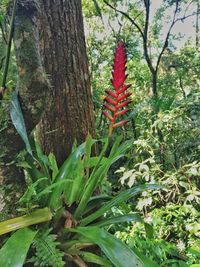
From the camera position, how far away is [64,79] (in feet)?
6.21

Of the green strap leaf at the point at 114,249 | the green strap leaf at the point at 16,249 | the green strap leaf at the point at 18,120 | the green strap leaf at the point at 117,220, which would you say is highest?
the green strap leaf at the point at 18,120

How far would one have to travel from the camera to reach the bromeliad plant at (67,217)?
1.12 metres

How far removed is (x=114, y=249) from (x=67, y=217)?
303mm

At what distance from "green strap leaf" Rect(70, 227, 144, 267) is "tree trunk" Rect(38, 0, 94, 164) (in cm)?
66

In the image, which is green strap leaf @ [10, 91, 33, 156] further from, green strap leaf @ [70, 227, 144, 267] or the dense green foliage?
green strap leaf @ [70, 227, 144, 267]

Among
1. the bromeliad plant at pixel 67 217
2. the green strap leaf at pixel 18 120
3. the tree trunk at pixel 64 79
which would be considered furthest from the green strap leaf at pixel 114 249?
the tree trunk at pixel 64 79

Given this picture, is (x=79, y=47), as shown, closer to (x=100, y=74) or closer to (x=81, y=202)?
(x=81, y=202)

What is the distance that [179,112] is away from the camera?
3156 mm

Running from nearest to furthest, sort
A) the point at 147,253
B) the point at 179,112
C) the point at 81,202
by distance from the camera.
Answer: the point at 81,202, the point at 147,253, the point at 179,112

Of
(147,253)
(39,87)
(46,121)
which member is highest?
(39,87)

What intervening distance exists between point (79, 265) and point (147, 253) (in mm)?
958

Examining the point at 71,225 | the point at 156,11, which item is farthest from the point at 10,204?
the point at 156,11

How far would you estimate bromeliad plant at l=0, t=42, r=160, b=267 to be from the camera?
1.12 meters

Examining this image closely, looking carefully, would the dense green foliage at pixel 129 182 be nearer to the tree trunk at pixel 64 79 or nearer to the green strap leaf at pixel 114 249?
the green strap leaf at pixel 114 249
